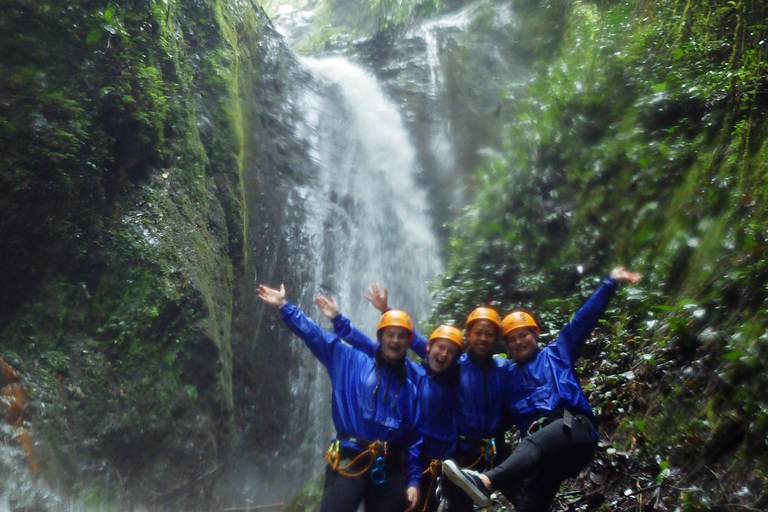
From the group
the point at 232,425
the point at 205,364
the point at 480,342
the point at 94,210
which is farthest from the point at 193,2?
the point at 480,342

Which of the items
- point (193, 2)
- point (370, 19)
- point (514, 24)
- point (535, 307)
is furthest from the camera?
point (370, 19)

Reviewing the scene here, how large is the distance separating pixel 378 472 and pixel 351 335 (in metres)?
1.02

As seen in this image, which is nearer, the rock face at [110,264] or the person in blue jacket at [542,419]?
the person in blue jacket at [542,419]

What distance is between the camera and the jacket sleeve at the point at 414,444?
3.62 meters

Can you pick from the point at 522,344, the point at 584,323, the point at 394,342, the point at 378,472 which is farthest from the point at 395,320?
the point at 584,323

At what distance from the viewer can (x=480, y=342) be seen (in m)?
3.75

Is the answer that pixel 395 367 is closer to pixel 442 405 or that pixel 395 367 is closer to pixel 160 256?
pixel 442 405

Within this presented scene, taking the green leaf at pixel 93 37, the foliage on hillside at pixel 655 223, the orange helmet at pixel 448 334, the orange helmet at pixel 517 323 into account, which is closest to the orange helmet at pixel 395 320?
the orange helmet at pixel 448 334

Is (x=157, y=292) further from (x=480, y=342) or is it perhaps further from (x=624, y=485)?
(x=624, y=485)

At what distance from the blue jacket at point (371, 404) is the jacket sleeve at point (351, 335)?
184 mm

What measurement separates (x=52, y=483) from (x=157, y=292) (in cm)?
244

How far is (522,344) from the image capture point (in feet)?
12.3

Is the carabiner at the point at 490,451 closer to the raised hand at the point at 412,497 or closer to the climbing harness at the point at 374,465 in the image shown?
the raised hand at the point at 412,497

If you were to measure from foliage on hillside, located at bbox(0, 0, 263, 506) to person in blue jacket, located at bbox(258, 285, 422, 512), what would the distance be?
402 centimetres
